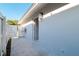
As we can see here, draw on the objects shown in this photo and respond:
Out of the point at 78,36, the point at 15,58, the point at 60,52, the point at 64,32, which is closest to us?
the point at 15,58

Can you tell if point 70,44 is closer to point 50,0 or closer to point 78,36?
point 78,36

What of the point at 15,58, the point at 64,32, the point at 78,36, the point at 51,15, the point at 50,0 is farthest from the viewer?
the point at 51,15

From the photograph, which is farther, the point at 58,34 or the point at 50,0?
the point at 58,34

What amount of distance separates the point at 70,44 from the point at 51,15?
265 centimetres

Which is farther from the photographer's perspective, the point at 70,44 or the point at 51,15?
the point at 51,15

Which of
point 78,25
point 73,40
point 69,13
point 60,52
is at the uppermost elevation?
point 69,13

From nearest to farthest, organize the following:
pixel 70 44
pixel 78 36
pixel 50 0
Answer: pixel 50 0 < pixel 78 36 < pixel 70 44

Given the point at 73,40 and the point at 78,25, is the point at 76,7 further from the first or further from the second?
the point at 73,40

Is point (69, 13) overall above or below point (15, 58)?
above

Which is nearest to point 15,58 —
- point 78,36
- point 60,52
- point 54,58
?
point 54,58

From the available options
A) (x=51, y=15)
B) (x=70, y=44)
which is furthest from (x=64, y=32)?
(x=51, y=15)

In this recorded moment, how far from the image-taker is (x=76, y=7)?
5.09 meters

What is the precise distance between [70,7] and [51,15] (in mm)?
2306

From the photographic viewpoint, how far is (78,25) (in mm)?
5023
